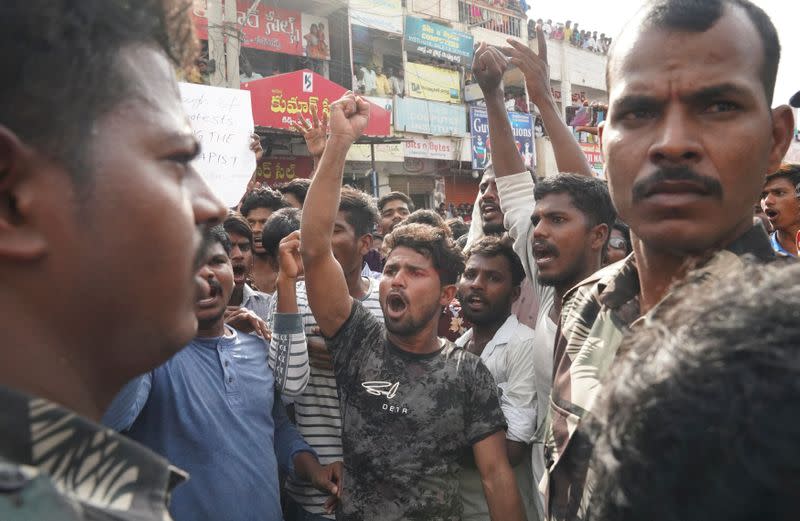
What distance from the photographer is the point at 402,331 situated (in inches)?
94.1

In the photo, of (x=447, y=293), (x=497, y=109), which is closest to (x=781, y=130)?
(x=447, y=293)

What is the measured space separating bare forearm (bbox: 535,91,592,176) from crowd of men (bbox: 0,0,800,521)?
1cm

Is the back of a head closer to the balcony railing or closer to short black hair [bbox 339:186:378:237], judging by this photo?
short black hair [bbox 339:186:378:237]

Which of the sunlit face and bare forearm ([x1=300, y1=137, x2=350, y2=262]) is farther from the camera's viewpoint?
bare forearm ([x1=300, y1=137, x2=350, y2=262])

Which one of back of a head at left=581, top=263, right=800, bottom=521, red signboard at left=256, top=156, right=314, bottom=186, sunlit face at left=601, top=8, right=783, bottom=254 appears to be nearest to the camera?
back of a head at left=581, top=263, right=800, bottom=521

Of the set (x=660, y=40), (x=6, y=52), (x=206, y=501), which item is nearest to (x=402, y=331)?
(x=206, y=501)

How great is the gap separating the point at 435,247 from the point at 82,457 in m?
Result: 2.08

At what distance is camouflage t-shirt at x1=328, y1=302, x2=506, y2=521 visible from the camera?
6.89 ft

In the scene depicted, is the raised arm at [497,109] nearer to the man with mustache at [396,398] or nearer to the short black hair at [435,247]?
the short black hair at [435,247]

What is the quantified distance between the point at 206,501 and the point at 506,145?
210 centimetres

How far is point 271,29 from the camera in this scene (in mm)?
16453

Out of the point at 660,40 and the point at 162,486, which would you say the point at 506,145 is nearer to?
the point at 660,40

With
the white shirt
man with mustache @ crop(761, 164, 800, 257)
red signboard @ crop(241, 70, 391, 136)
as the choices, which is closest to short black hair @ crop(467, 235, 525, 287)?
the white shirt

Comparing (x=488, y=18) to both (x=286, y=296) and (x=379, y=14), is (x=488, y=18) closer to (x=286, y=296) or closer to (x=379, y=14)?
(x=379, y=14)
